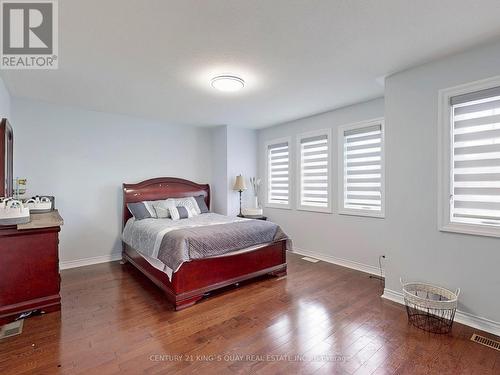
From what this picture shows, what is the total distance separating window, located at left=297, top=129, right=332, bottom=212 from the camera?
13.9 feet

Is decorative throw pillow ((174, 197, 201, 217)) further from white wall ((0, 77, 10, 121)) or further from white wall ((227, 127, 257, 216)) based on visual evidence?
white wall ((0, 77, 10, 121))

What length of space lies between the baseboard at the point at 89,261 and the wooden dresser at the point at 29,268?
1.55 m

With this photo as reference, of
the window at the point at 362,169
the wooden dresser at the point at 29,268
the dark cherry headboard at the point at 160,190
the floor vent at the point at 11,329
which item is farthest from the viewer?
the dark cherry headboard at the point at 160,190

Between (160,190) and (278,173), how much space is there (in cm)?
223

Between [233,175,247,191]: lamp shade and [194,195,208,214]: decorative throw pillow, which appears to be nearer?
[194,195,208,214]: decorative throw pillow

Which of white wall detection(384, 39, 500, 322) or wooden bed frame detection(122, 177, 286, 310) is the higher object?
white wall detection(384, 39, 500, 322)

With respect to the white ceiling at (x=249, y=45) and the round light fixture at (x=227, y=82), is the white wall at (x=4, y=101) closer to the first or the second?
the white ceiling at (x=249, y=45)

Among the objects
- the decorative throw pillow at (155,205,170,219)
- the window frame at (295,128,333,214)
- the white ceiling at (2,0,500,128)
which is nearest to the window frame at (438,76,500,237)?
the white ceiling at (2,0,500,128)

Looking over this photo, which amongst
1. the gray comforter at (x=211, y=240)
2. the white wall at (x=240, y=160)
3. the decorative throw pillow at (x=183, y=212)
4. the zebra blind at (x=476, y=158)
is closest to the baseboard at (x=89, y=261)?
the decorative throw pillow at (x=183, y=212)

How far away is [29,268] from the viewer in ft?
8.06

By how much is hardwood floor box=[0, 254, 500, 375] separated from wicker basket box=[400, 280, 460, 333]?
10 cm

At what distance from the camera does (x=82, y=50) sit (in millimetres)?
2273

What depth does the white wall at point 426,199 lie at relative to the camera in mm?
2254

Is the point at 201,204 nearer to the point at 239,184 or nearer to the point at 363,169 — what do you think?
the point at 239,184
